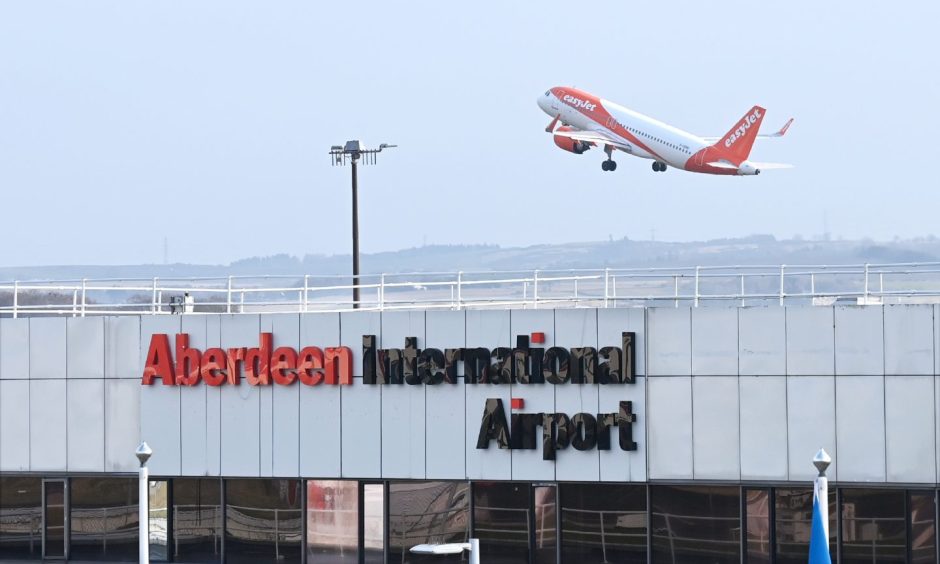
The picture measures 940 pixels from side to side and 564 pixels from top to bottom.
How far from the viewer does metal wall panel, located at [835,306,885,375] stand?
3033 centimetres

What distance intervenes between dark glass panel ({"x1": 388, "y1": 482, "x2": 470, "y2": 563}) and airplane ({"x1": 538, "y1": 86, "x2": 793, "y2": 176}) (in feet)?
169

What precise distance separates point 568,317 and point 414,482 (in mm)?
4757

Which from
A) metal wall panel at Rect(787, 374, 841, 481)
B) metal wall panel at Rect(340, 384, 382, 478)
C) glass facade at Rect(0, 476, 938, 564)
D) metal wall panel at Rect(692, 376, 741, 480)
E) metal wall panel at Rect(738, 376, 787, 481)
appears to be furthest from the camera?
metal wall panel at Rect(340, 384, 382, 478)

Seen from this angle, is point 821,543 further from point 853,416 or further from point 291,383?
point 291,383

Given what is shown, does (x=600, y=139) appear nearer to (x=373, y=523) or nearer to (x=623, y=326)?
(x=373, y=523)

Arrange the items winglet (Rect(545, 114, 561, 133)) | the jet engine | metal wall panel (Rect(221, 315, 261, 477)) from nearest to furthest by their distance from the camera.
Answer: metal wall panel (Rect(221, 315, 261, 477)), the jet engine, winglet (Rect(545, 114, 561, 133))

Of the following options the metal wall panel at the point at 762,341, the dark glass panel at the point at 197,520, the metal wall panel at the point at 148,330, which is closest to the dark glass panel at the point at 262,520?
the dark glass panel at the point at 197,520

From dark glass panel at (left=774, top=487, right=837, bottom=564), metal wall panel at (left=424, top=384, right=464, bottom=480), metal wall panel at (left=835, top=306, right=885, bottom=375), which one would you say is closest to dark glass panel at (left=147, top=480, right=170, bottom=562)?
metal wall panel at (left=424, top=384, right=464, bottom=480)

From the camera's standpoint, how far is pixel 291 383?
34.3 m

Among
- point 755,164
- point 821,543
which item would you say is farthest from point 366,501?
point 755,164

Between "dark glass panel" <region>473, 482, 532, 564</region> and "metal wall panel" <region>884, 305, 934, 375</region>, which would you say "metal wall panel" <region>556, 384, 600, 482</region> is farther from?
"metal wall panel" <region>884, 305, 934, 375</region>

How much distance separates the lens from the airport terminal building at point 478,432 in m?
30.6

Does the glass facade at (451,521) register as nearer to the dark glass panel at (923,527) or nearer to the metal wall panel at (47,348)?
the dark glass panel at (923,527)

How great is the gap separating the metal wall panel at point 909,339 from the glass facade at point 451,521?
2.35 metres
